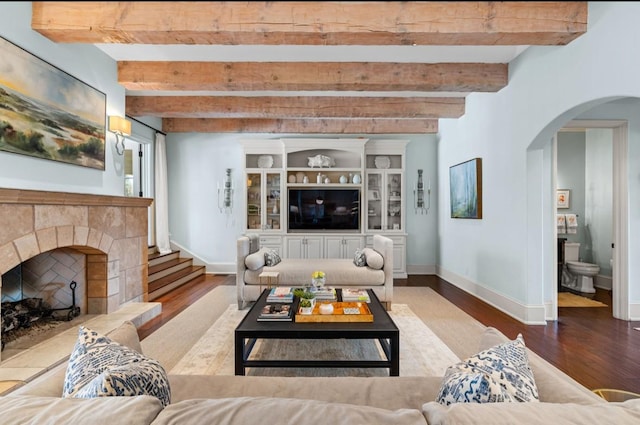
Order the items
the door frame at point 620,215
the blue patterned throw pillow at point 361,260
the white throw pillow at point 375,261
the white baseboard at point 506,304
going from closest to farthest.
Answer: the white baseboard at point 506,304 < the door frame at point 620,215 < the white throw pillow at point 375,261 < the blue patterned throw pillow at point 361,260

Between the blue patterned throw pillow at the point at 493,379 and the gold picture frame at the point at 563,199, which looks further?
the gold picture frame at the point at 563,199

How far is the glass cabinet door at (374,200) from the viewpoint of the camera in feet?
19.7

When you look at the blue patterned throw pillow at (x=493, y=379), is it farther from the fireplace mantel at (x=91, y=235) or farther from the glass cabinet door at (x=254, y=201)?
the glass cabinet door at (x=254, y=201)

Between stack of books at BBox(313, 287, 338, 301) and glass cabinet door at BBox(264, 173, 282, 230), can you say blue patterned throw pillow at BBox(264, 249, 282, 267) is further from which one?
glass cabinet door at BBox(264, 173, 282, 230)

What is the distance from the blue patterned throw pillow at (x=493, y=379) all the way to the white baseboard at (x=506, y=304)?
2721 mm

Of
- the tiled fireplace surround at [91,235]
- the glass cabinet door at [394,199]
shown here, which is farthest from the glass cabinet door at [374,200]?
the tiled fireplace surround at [91,235]

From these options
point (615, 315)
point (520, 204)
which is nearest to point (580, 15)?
point (520, 204)

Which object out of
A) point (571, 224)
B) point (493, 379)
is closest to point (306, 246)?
point (571, 224)

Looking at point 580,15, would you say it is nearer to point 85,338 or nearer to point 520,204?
point 520,204

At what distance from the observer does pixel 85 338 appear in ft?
3.89

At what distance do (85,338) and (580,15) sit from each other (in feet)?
12.2

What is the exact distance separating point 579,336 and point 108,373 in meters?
3.73

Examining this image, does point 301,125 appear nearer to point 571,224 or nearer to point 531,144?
point 531,144

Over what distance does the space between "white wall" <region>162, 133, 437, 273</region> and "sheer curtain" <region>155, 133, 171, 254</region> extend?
320mm
